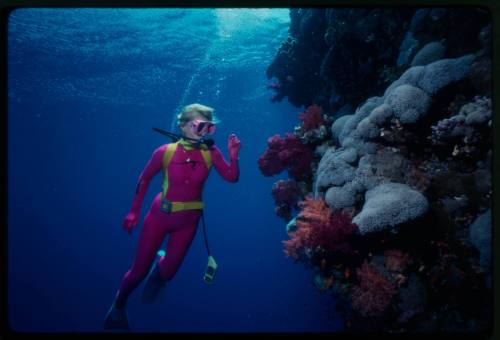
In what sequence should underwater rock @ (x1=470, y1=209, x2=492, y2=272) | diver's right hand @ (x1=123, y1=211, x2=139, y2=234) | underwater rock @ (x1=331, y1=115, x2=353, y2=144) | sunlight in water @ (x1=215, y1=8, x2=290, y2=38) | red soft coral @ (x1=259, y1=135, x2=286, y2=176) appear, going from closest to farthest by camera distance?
underwater rock @ (x1=470, y1=209, x2=492, y2=272) < diver's right hand @ (x1=123, y1=211, x2=139, y2=234) < underwater rock @ (x1=331, y1=115, x2=353, y2=144) < red soft coral @ (x1=259, y1=135, x2=286, y2=176) < sunlight in water @ (x1=215, y1=8, x2=290, y2=38)

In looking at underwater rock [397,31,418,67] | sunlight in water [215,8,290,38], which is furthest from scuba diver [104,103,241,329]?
sunlight in water [215,8,290,38]

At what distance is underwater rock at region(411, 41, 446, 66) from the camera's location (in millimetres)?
5211

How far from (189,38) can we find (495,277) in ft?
55.5

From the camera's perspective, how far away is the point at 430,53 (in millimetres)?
5289

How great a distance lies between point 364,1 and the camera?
9.43ft

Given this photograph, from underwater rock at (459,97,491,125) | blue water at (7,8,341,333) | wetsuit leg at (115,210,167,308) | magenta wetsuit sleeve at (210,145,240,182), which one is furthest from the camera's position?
blue water at (7,8,341,333)

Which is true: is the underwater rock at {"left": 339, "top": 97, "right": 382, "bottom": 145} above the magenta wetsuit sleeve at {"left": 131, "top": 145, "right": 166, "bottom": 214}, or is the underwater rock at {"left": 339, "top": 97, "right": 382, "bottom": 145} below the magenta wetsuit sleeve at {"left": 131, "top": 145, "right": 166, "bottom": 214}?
above

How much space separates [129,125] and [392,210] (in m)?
35.1

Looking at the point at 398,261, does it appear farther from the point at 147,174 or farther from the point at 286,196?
the point at 147,174

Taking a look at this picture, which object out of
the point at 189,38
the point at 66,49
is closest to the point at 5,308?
the point at 189,38

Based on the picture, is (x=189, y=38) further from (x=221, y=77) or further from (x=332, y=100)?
(x=332, y=100)

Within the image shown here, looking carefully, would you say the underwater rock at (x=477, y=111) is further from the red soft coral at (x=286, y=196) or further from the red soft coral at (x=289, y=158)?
the red soft coral at (x=286, y=196)

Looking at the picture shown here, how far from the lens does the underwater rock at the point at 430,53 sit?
5.21 m

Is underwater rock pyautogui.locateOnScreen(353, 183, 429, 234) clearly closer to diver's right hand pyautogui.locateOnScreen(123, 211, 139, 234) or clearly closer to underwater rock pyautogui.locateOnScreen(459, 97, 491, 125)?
underwater rock pyautogui.locateOnScreen(459, 97, 491, 125)
